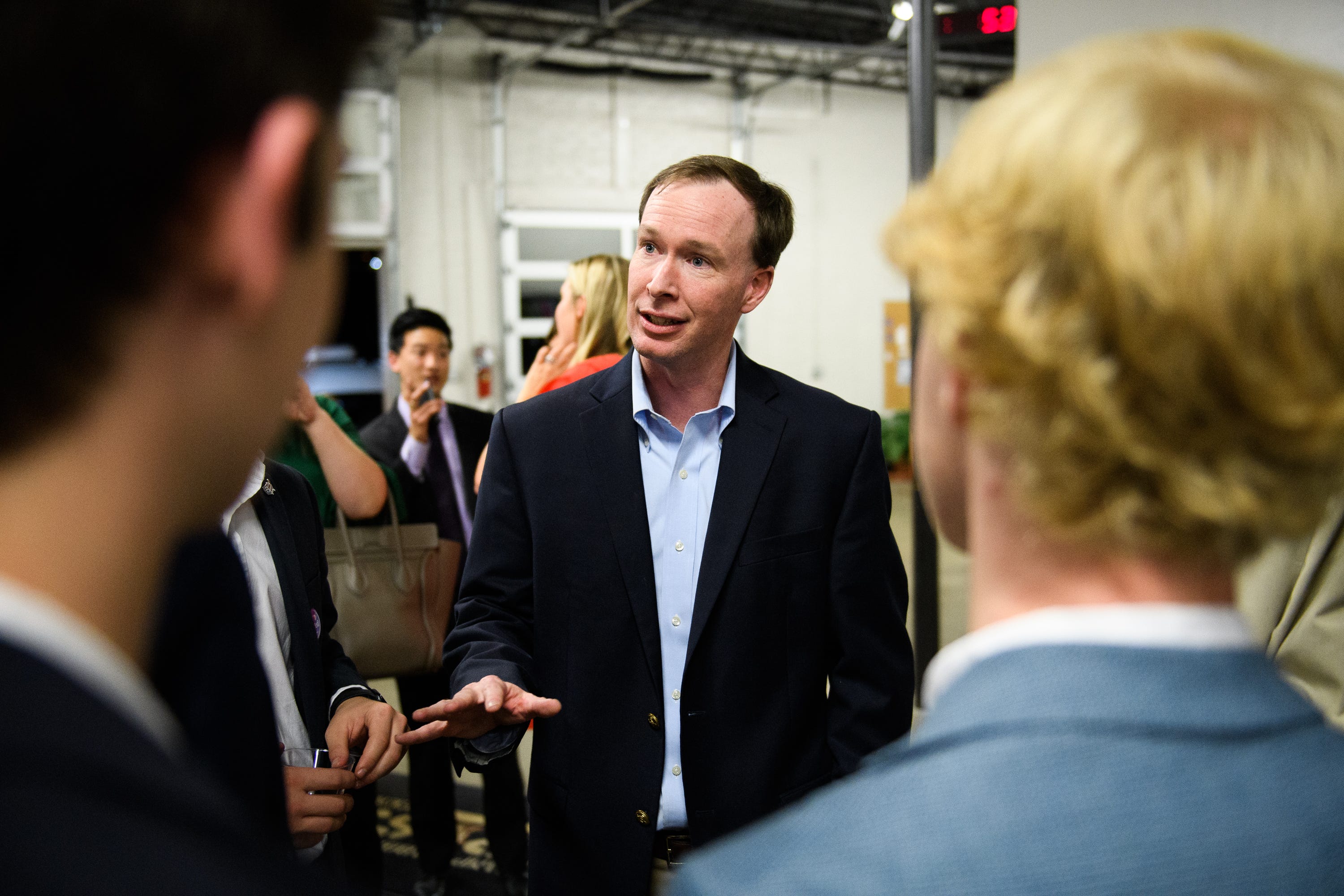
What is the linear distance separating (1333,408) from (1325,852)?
25cm

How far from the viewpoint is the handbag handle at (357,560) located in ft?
9.55

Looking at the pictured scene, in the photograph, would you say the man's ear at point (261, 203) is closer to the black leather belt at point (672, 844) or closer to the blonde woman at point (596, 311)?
the black leather belt at point (672, 844)

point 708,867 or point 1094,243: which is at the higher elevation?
point 1094,243

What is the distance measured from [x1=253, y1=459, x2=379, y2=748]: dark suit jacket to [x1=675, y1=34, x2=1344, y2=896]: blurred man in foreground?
1150 millimetres

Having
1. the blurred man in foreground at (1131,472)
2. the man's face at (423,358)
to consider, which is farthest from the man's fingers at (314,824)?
the man's face at (423,358)

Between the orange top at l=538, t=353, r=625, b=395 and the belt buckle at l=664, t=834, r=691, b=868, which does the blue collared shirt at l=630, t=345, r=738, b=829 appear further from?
the orange top at l=538, t=353, r=625, b=395

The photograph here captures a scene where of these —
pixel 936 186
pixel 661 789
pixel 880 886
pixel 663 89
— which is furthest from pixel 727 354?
pixel 663 89

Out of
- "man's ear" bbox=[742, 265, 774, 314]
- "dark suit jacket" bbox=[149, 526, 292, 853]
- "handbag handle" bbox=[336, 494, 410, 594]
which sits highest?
"man's ear" bbox=[742, 265, 774, 314]

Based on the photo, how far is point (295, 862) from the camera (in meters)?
0.48

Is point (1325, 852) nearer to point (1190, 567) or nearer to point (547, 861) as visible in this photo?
point (1190, 567)

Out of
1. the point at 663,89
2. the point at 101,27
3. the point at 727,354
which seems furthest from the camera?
the point at 663,89

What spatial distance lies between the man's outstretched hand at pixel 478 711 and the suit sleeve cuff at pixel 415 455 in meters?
2.15

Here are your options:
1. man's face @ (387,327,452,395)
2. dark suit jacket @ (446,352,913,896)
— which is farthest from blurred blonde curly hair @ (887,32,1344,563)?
man's face @ (387,327,452,395)

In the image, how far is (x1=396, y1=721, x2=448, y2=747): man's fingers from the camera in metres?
1.50
